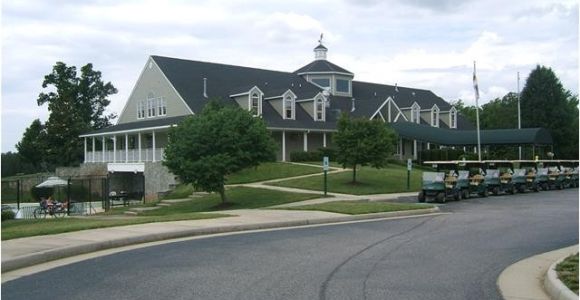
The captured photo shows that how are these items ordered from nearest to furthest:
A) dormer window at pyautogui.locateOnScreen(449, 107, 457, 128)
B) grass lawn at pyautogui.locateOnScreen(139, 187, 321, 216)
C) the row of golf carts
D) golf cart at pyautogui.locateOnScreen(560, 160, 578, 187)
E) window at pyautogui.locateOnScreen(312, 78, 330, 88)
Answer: the row of golf carts, grass lawn at pyautogui.locateOnScreen(139, 187, 321, 216), golf cart at pyautogui.locateOnScreen(560, 160, 578, 187), window at pyautogui.locateOnScreen(312, 78, 330, 88), dormer window at pyautogui.locateOnScreen(449, 107, 457, 128)

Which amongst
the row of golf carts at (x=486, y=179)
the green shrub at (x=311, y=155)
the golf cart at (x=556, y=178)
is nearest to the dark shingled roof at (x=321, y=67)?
the green shrub at (x=311, y=155)

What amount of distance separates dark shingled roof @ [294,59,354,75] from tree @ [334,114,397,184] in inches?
1060

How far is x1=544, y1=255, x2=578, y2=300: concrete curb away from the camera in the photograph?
25.5ft

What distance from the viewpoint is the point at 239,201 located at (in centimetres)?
3231

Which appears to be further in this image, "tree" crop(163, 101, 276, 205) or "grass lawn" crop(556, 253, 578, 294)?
"tree" crop(163, 101, 276, 205)

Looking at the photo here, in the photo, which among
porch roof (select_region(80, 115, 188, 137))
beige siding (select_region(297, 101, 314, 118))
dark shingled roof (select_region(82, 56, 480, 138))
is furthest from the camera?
beige siding (select_region(297, 101, 314, 118))

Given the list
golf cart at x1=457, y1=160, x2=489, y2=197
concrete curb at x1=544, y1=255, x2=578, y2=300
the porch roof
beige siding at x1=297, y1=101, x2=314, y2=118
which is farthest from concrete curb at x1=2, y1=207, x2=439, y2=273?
beige siding at x1=297, y1=101, x2=314, y2=118

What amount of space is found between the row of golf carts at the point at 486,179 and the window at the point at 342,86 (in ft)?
81.9

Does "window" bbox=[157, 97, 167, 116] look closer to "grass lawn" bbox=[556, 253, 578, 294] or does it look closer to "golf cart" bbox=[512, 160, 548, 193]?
"golf cart" bbox=[512, 160, 548, 193]

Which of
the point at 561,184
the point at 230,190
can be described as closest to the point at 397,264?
the point at 230,190

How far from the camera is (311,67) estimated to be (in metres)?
63.2

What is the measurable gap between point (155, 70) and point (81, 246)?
42191 mm

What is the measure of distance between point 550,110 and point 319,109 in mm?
36724

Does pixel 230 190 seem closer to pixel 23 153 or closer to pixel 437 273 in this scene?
pixel 437 273
